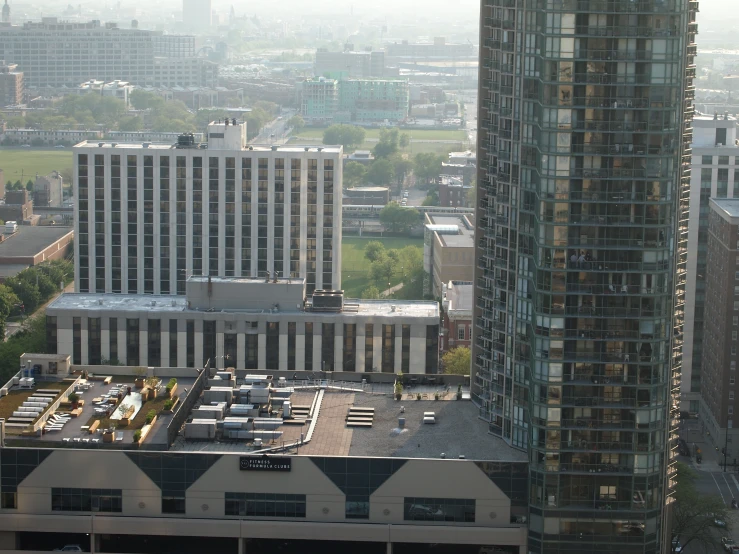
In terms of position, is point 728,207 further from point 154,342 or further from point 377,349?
point 154,342

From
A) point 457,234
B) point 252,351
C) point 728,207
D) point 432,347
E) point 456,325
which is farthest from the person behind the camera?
point 457,234

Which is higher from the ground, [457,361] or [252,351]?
[252,351]

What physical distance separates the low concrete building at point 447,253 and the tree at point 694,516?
155 ft

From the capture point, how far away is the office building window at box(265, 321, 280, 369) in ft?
331

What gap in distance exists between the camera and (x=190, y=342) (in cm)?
10144

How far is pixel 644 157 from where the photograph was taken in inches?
2783

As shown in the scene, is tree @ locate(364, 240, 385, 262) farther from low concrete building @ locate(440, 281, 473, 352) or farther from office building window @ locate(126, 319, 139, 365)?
office building window @ locate(126, 319, 139, 365)

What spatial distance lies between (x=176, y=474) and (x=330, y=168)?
54386mm

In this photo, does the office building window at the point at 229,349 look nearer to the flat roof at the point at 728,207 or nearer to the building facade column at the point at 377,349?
the building facade column at the point at 377,349

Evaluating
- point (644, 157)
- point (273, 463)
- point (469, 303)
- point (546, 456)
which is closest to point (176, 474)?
point (273, 463)

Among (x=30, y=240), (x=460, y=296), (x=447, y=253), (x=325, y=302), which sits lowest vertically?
(x=30, y=240)

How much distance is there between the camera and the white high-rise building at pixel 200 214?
123750 mm

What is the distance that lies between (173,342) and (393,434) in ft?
89.4

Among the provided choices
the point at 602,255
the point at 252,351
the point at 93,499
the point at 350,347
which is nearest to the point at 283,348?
the point at 252,351
